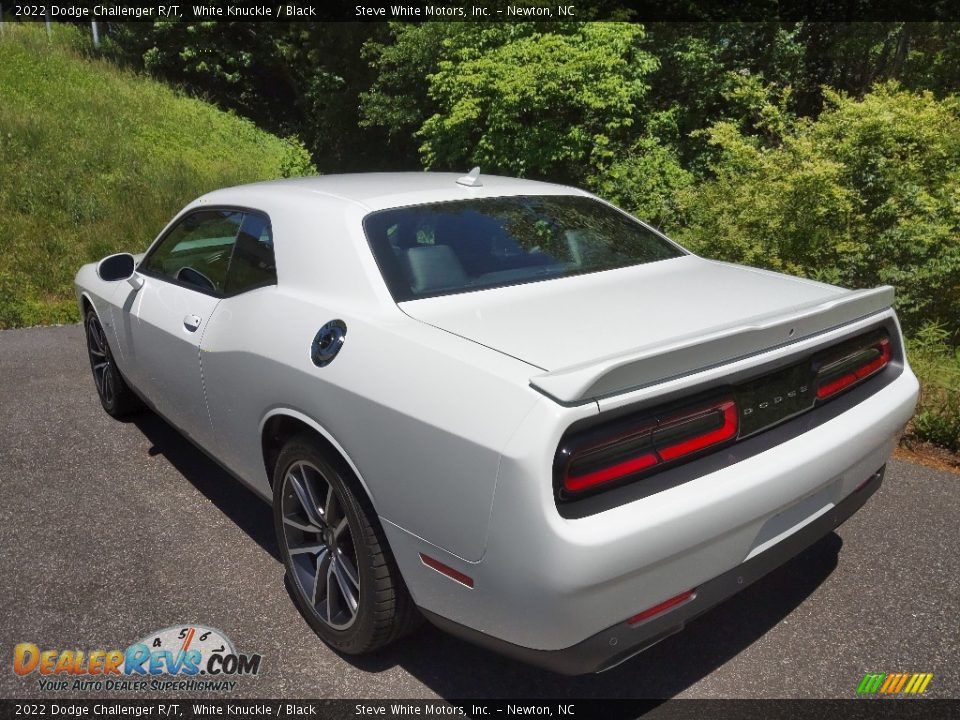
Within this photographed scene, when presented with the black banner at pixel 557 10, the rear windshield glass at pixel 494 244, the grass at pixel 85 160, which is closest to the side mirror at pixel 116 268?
the rear windshield glass at pixel 494 244

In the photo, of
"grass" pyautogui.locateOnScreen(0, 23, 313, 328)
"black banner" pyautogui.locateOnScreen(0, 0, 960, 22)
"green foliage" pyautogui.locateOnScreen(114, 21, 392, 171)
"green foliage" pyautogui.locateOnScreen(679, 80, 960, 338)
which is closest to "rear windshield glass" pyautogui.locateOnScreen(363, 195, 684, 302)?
"green foliage" pyautogui.locateOnScreen(679, 80, 960, 338)

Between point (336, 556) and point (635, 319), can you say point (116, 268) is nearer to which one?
point (336, 556)

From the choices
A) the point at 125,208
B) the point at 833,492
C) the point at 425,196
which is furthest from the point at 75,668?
the point at 125,208

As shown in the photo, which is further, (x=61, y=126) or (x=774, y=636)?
(x=61, y=126)

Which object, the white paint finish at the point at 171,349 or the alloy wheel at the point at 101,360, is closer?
the white paint finish at the point at 171,349

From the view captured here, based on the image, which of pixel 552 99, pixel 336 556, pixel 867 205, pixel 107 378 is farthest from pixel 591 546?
pixel 552 99

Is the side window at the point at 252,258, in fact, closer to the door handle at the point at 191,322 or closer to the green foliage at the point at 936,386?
the door handle at the point at 191,322

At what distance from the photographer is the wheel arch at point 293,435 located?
2289mm

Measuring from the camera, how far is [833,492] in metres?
2.39

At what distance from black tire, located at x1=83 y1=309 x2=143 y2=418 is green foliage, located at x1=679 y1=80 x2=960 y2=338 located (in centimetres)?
506

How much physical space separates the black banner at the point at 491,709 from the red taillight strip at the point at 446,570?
0.59 m

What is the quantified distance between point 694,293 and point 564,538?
4.06 feet

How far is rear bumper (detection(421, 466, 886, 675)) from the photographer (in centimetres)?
188

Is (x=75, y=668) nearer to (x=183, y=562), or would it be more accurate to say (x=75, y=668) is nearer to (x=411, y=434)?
(x=183, y=562)
